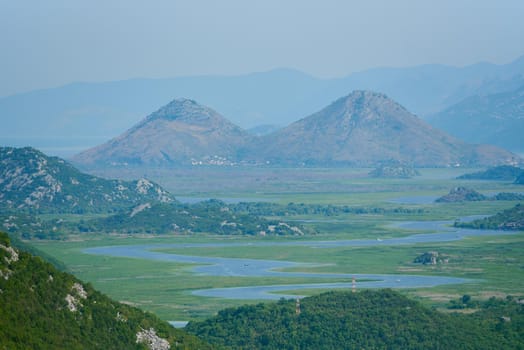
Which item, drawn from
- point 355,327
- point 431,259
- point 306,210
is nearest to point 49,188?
point 306,210

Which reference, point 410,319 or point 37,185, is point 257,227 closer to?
point 37,185

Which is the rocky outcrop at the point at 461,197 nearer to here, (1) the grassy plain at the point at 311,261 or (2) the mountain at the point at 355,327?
(1) the grassy plain at the point at 311,261

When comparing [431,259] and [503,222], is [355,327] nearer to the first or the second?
[431,259]

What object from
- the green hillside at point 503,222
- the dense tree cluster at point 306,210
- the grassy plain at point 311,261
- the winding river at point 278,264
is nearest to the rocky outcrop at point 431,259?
the grassy plain at point 311,261

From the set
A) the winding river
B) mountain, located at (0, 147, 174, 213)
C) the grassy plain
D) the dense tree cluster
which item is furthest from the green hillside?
mountain, located at (0, 147, 174, 213)

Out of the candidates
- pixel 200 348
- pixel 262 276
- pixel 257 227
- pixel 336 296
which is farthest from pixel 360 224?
pixel 200 348
